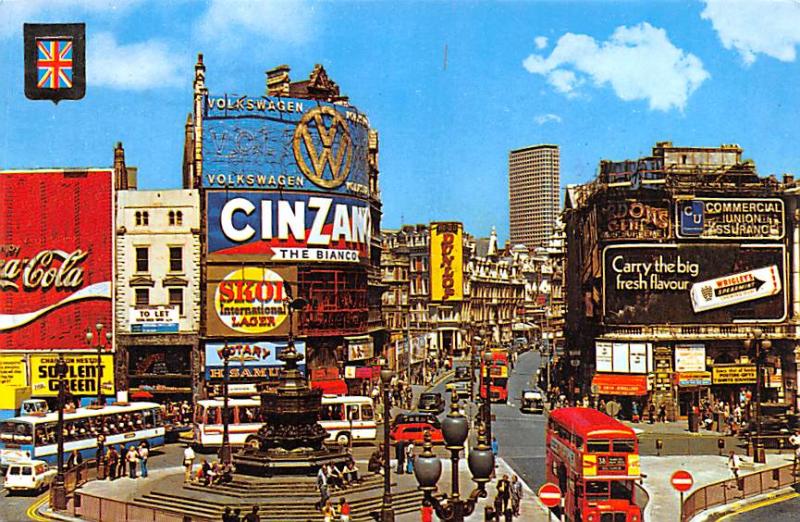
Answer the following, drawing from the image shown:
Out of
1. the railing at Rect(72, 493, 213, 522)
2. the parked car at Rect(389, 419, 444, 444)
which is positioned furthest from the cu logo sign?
the railing at Rect(72, 493, 213, 522)

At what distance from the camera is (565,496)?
3422cm

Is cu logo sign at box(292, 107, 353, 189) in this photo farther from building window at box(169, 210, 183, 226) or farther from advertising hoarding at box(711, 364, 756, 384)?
advertising hoarding at box(711, 364, 756, 384)

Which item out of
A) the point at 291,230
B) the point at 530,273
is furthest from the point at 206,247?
the point at 530,273

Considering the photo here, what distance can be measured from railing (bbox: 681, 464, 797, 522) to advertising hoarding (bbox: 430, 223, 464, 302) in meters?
59.7

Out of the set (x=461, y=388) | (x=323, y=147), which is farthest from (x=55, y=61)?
(x=461, y=388)

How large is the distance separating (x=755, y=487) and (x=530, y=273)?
13171 cm

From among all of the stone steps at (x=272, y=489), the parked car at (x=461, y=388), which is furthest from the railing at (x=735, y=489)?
the parked car at (x=461, y=388)

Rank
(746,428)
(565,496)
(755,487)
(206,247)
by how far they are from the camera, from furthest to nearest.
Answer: (206,247) → (746,428) → (755,487) → (565,496)

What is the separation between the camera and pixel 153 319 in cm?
6172

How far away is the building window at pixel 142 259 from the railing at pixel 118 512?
28307 millimetres

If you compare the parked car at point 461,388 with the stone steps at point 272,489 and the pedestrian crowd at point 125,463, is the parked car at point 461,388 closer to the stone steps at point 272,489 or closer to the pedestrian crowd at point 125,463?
the pedestrian crowd at point 125,463

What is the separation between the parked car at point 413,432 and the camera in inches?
1955

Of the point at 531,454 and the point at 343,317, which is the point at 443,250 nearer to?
the point at 343,317

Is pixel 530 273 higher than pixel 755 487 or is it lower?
higher
